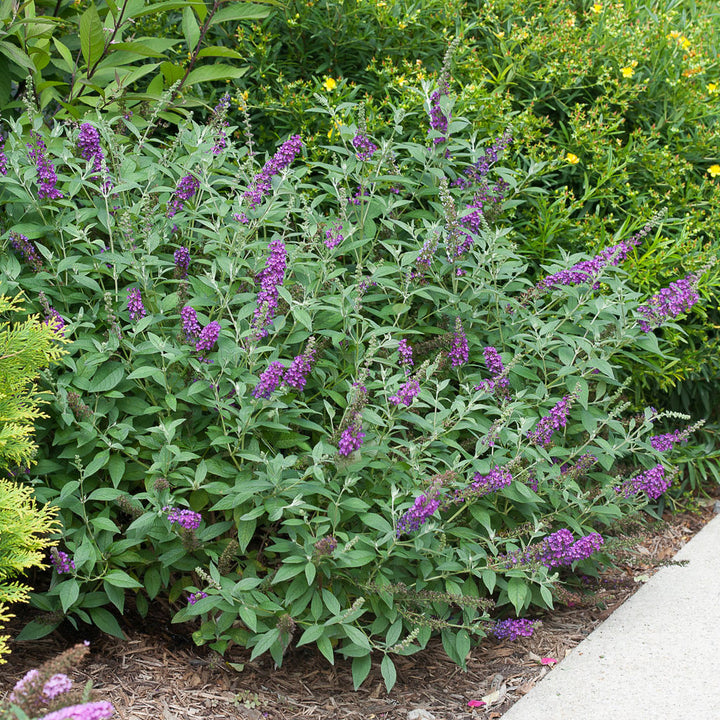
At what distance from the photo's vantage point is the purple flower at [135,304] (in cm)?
284

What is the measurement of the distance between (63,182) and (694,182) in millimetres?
3508

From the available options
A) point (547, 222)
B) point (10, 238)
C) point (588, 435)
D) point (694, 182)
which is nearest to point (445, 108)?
point (547, 222)

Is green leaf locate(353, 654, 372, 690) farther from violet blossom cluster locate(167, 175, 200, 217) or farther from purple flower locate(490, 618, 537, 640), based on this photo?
violet blossom cluster locate(167, 175, 200, 217)

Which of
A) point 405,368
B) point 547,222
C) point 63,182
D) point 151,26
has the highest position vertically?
point 151,26

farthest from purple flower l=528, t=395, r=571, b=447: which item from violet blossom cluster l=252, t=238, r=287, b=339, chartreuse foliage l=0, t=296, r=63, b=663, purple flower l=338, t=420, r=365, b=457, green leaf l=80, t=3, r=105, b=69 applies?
green leaf l=80, t=3, r=105, b=69

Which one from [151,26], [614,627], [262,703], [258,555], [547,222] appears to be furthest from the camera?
[151,26]

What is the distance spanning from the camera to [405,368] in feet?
9.46

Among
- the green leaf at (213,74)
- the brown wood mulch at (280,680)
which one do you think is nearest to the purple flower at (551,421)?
the brown wood mulch at (280,680)

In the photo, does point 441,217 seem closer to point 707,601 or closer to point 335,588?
point 335,588

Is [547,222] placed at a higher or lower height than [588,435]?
higher

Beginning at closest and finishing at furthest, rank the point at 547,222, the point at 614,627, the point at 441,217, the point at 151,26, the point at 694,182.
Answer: the point at 614,627 < the point at 441,217 < the point at 547,222 < the point at 151,26 < the point at 694,182

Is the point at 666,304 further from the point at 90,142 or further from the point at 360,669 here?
the point at 90,142

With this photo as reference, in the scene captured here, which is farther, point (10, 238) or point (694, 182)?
point (694, 182)

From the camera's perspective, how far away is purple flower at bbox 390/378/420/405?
2.72 m
